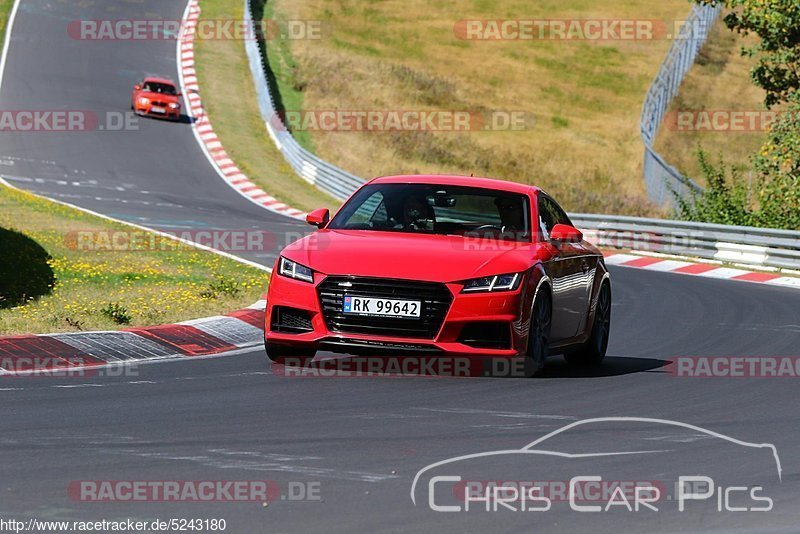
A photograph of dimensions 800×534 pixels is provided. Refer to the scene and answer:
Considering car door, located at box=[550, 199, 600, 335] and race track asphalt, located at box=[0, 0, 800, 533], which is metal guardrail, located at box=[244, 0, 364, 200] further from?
car door, located at box=[550, 199, 600, 335]

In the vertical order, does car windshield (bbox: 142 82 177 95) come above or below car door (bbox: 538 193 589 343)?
above

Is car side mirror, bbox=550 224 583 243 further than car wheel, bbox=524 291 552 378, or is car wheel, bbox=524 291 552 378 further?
car side mirror, bbox=550 224 583 243

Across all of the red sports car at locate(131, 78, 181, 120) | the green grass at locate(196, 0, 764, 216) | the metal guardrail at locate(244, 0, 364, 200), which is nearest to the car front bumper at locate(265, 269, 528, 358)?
the metal guardrail at locate(244, 0, 364, 200)

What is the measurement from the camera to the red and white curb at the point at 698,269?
24.7m

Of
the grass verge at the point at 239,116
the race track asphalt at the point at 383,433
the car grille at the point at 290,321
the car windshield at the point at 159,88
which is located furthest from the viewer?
the car windshield at the point at 159,88

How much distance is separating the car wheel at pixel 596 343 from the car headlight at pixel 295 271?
295 centimetres

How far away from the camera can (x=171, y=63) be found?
51438 mm

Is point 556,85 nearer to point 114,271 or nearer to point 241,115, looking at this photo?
point 241,115
